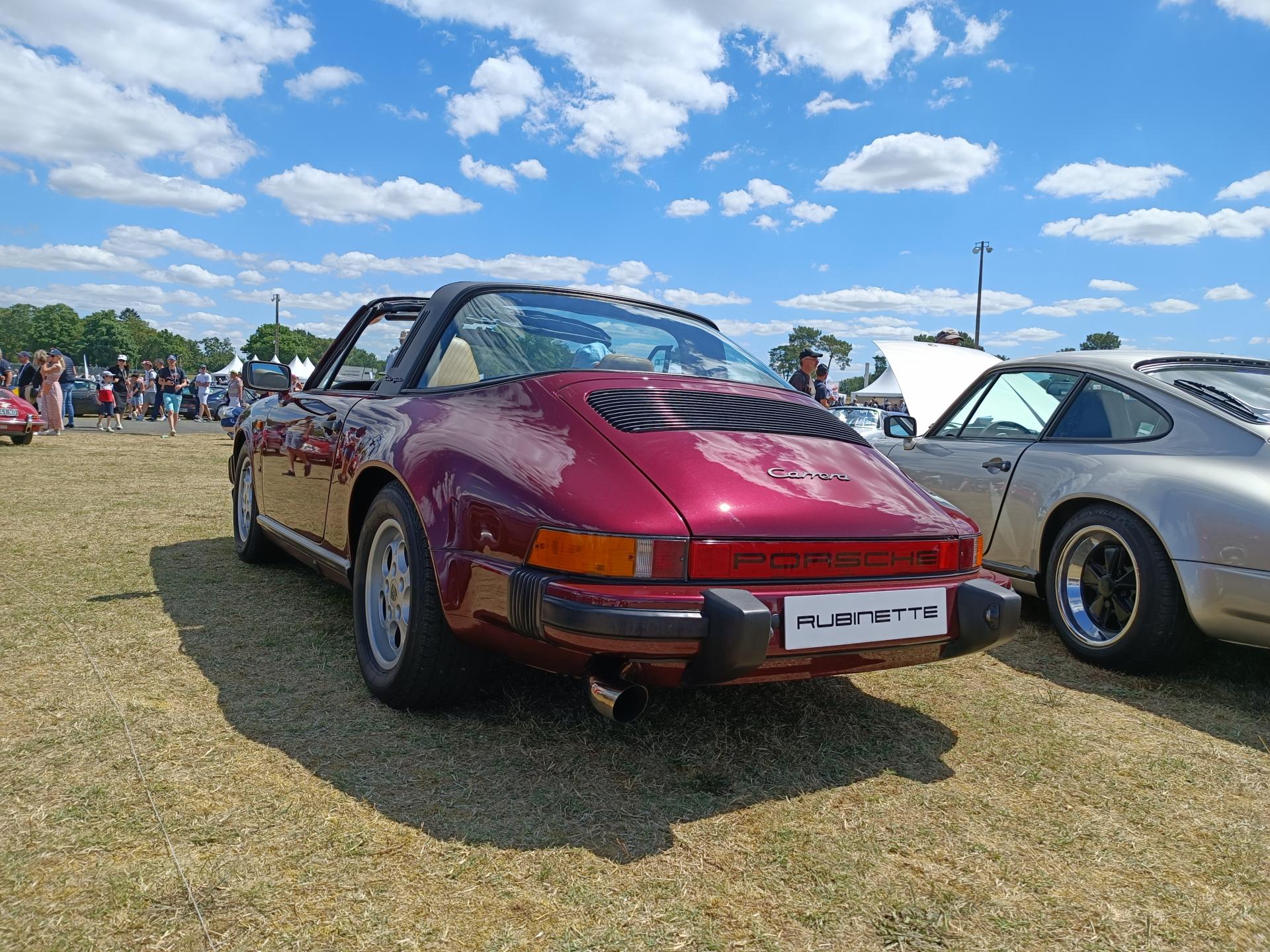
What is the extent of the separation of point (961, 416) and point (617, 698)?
340cm

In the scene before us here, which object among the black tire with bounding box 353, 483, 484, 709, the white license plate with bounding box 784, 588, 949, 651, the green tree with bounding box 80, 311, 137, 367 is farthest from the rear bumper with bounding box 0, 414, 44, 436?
the green tree with bounding box 80, 311, 137, 367

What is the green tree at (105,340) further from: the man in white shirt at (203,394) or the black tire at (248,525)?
the black tire at (248,525)

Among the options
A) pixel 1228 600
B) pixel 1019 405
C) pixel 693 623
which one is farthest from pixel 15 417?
pixel 1228 600

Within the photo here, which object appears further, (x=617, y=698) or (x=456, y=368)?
(x=456, y=368)

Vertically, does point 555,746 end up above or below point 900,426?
below

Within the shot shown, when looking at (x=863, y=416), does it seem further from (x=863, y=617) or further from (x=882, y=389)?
(x=882, y=389)

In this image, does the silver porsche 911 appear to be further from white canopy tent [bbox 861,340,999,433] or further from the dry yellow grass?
white canopy tent [bbox 861,340,999,433]

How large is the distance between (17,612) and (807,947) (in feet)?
11.8

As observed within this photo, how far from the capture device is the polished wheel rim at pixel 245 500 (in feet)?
16.2

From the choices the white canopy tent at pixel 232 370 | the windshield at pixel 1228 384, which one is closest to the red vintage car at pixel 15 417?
the white canopy tent at pixel 232 370

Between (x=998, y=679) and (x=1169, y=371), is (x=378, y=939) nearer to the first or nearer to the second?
(x=998, y=679)

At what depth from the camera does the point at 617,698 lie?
209 centimetres

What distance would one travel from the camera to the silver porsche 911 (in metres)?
3.15

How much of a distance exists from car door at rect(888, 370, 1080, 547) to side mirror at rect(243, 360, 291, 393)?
3.05m
